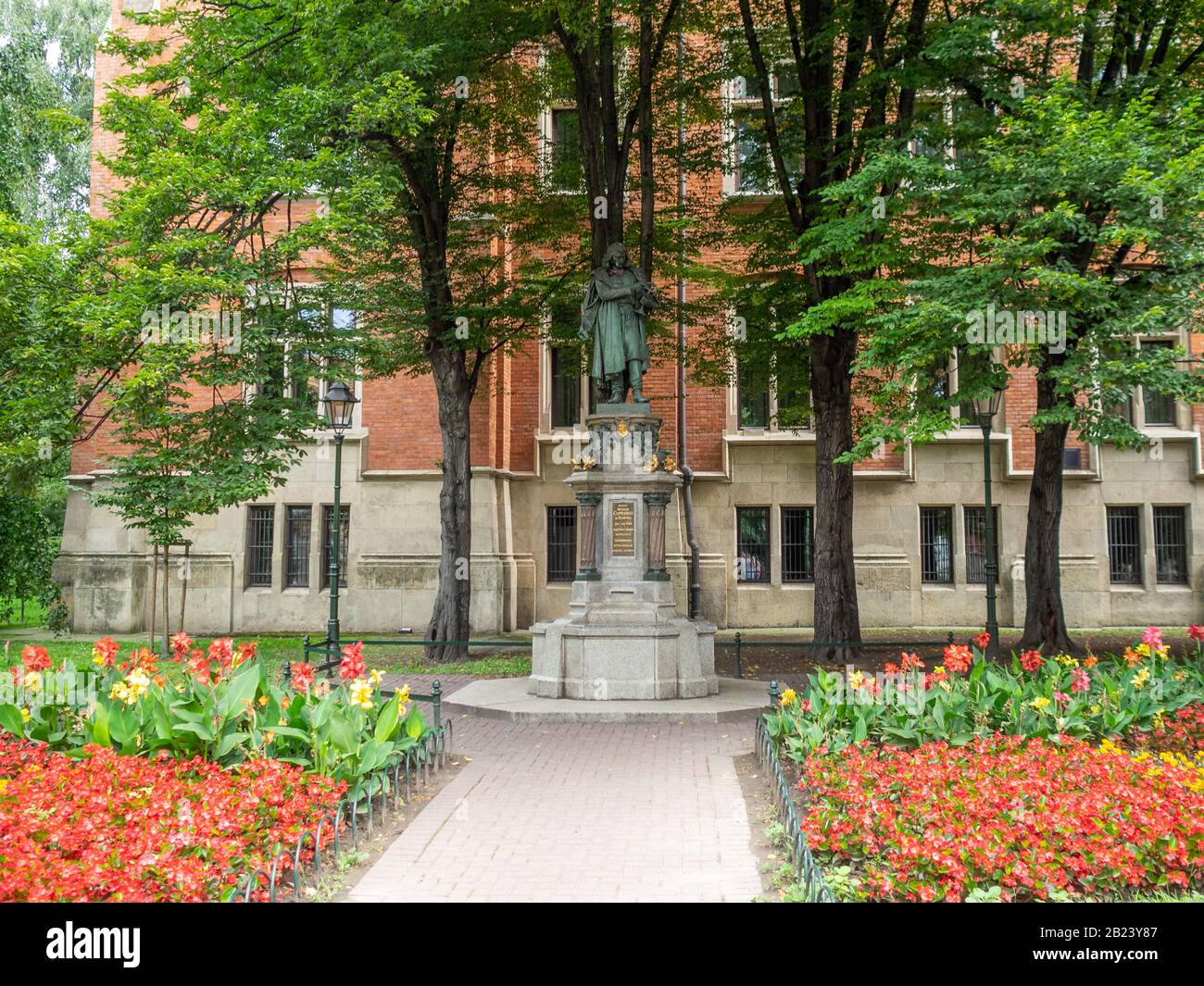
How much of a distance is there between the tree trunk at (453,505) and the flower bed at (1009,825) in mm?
11105

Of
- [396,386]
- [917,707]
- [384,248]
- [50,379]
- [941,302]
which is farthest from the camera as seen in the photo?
[396,386]

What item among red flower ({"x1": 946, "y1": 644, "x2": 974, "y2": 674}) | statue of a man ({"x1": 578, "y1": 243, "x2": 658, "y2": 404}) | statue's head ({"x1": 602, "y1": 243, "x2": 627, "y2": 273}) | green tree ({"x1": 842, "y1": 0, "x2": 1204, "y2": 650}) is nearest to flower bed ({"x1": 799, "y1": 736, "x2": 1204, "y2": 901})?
red flower ({"x1": 946, "y1": 644, "x2": 974, "y2": 674})

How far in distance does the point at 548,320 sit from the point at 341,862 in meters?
15.5

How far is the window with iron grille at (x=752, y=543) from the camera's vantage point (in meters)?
23.4

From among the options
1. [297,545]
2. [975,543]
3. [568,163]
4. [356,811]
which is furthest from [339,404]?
[975,543]

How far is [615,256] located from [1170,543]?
59.5ft

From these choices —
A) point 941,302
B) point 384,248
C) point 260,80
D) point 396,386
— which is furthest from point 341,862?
point 396,386

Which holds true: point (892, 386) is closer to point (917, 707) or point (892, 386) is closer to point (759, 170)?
point (917, 707)

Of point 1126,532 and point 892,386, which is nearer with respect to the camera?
point 892,386

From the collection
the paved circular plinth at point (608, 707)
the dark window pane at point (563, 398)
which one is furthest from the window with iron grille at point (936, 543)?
the paved circular plinth at point (608, 707)

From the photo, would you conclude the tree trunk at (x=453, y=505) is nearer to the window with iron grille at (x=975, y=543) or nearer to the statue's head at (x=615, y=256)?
the statue's head at (x=615, y=256)

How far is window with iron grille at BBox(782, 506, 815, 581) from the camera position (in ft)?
76.6
